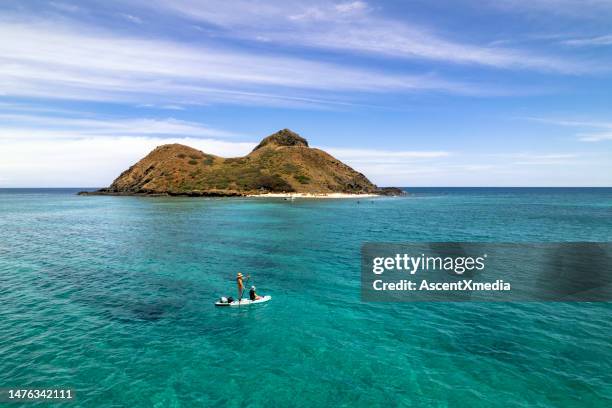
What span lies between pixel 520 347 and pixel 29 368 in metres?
28.4

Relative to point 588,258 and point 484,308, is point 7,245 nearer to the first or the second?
point 484,308

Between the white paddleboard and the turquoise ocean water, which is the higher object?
the white paddleboard

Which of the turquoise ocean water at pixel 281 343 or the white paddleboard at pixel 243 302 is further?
the white paddleboard at pixel 243 302

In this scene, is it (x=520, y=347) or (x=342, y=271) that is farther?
(x=342, y=271)

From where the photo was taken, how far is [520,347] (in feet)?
71.0

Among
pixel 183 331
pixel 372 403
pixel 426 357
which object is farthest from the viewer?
pixel 183 331

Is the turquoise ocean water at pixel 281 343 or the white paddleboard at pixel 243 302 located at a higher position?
the white paddleboard at pixel 243 302

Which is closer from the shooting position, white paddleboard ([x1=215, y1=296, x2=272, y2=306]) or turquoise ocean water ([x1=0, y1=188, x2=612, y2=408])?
turquoise ocean water ([x1=0, y1=188, x2=612, y2=408])

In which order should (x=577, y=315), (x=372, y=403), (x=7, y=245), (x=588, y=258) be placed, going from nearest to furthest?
(x=372, y=403), (x=577, y=315), (x=588, y=258), (x=7, y=245)

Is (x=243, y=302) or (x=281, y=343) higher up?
(x=243, y=302)

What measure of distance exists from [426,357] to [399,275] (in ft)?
64.8

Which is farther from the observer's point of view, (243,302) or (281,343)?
(243,302)

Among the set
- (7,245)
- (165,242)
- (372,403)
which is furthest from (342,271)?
(7,245)

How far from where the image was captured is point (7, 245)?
56.3 meters
